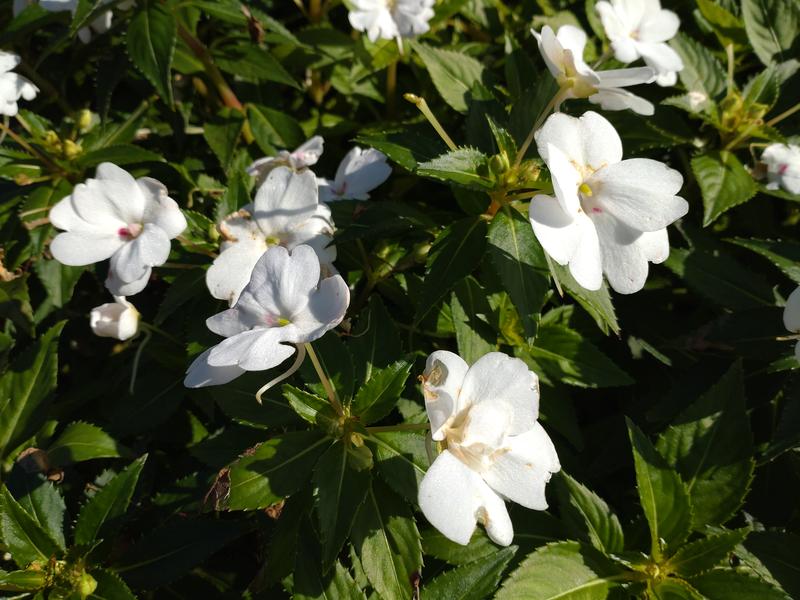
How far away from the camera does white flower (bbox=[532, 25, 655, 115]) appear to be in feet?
4.33

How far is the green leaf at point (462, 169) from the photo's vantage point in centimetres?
133

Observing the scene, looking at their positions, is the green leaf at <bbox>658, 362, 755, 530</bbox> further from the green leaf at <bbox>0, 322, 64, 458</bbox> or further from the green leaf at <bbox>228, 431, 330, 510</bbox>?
the green leaf at <bbox>0, 322, 64, 458</bbox>

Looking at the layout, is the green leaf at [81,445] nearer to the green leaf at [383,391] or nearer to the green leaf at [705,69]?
the green leaf at [383,391]

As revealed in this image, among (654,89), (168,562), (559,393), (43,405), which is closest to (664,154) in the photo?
(654,89)

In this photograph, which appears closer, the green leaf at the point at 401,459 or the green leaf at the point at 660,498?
the green leaf at the point at 401,459

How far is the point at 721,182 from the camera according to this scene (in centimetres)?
186

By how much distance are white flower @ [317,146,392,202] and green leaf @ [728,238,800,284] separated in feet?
3.16

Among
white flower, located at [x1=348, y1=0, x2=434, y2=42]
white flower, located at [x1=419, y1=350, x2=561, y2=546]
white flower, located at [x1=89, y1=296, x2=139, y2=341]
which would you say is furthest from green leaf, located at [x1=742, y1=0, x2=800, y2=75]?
white flower, located at [x1=89, y1=296, x2=139, y2=341]

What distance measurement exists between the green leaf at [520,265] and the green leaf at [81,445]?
117cm

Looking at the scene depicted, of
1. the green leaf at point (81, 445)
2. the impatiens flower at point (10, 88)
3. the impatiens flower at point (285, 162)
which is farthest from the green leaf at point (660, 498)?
the impatiens flower at point (10, 88)

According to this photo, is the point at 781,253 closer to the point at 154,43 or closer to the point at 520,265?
the point at 520,265

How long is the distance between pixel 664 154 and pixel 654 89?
222mm

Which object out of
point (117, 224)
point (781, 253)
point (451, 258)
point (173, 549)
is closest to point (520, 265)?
point (451, 258)

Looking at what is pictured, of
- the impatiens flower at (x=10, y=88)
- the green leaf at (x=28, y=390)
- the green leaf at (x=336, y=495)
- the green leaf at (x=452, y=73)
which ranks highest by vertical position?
the impatiens flower at (x=10, y=88)
